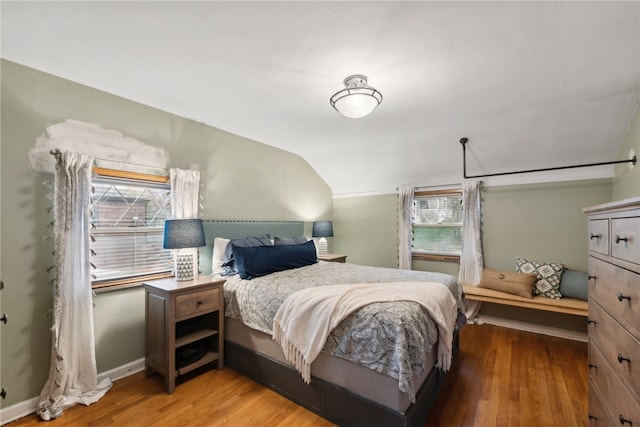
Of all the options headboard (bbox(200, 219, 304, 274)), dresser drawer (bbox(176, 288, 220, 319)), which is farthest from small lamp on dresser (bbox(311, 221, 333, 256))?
dresser drawer (bbox(176, 288, 220, 319))

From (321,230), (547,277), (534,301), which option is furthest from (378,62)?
(547,277)

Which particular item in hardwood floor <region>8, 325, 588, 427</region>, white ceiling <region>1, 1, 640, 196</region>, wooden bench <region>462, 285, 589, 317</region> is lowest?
hardwood floor <region>8, 325, 588, 427</region>

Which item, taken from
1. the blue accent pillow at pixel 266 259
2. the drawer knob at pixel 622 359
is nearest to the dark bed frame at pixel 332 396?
the blue accent pillow at pixel 266 259

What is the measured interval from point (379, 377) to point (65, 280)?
232 cm

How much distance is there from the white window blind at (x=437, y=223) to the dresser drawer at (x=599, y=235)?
8.95 ft

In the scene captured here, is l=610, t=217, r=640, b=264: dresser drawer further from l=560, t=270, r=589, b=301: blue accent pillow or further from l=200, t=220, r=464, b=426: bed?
l=560, t=270, r=589, b=301: blue accent pillow

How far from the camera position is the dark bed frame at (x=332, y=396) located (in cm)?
167

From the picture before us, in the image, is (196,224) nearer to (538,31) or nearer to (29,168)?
(29,168)

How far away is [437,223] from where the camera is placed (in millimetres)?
4254

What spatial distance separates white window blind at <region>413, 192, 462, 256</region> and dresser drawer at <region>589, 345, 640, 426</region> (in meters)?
2.75

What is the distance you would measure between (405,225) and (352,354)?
2889 mm

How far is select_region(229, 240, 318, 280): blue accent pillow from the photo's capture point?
2619 mm

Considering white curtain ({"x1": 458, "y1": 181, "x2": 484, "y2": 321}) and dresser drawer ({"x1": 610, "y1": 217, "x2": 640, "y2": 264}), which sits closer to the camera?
dresser drawer ({"x1": 610, "y1": 217, "x2": 640, "y2": 264})

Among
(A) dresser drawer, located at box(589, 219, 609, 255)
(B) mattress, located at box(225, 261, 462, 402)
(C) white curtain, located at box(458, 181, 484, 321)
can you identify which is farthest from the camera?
(C) white curtain, located at box(458, 181, 484, 321)
